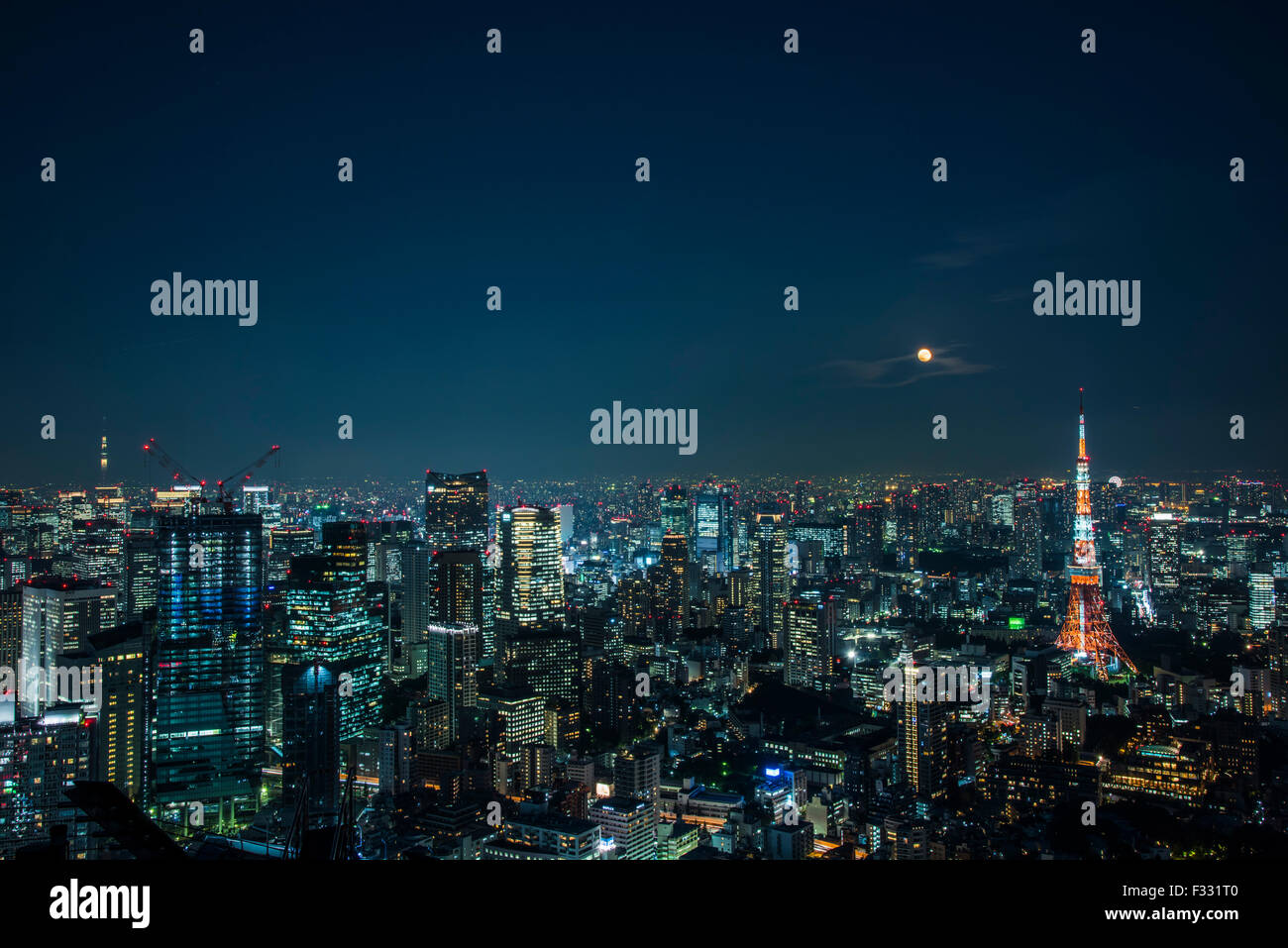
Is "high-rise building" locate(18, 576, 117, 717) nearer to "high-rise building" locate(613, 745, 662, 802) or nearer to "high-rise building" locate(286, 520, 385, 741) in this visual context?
"high-rise building" locate(286, 520, 385, 741)

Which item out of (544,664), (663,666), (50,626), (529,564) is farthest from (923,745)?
(50,626)

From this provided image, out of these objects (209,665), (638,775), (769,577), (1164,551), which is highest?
(1164,551)

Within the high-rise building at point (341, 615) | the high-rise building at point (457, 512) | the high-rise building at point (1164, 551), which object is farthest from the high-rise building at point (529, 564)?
the high-rise building at point (1164, 551)

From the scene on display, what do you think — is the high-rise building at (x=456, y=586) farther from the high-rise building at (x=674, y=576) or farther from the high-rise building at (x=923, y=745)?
the high-rise building at (x=923, y=745)

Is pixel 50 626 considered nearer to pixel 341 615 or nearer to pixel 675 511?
pixel 341 615

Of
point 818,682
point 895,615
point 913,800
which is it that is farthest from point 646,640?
point 913,800

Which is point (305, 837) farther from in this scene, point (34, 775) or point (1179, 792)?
point (1179, 792)
